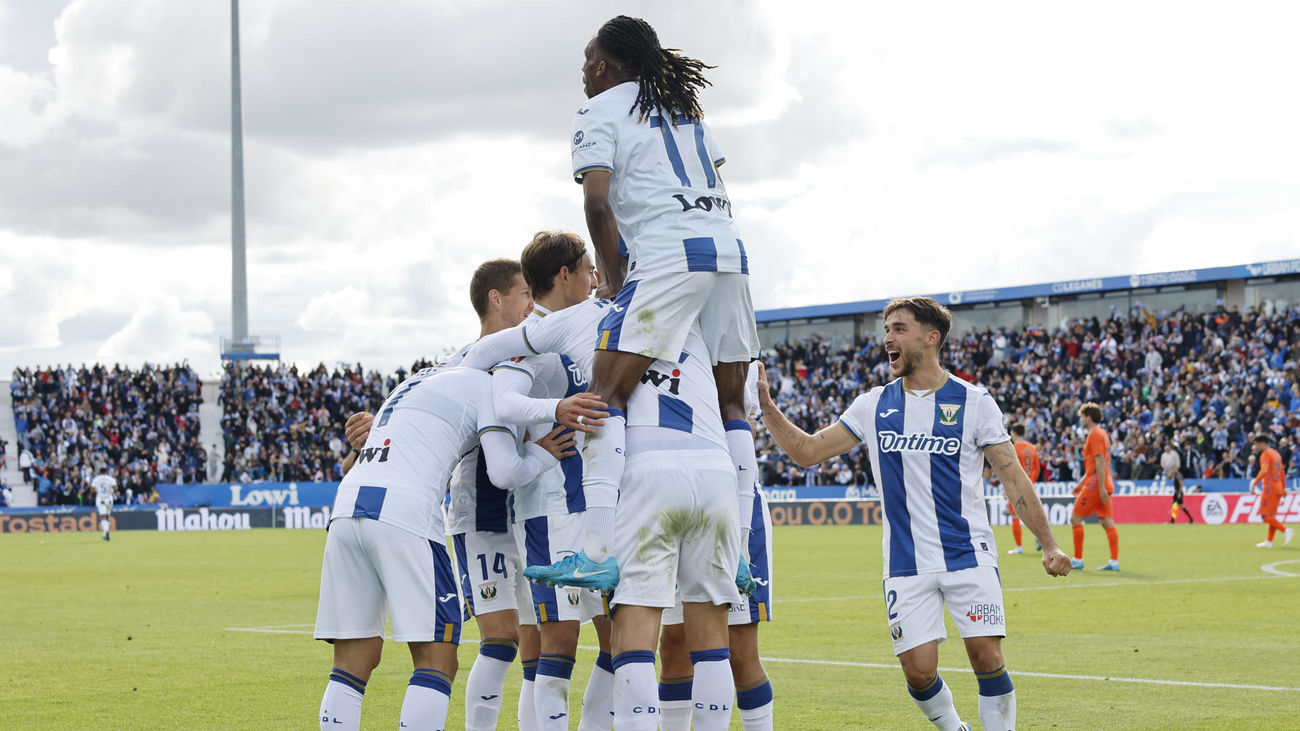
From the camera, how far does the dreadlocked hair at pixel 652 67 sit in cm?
497

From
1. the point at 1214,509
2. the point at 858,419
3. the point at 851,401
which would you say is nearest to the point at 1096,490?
the point at 858,419

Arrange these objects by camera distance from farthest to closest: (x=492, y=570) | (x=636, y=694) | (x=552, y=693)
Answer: (x=492, y=570)
(x=552, y=693)
(x=636, y=694)

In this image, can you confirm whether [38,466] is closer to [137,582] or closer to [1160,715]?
[137,582]

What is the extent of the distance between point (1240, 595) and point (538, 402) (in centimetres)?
1232

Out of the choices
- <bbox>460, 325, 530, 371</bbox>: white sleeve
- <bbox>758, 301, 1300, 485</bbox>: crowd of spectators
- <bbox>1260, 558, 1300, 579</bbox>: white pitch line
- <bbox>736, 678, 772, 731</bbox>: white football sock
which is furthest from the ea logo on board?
<bbox>460, 325, 530, 371</bbox>: white sleeve

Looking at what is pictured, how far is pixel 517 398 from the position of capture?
5.31 meters

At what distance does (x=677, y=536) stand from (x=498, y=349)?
4.20ft

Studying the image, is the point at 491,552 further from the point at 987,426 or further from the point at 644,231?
the point at 987,426

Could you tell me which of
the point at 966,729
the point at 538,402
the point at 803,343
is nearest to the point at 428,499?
the point at 538,402

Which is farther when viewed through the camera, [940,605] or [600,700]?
[940,605]

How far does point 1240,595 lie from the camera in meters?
15.1

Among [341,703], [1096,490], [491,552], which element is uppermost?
[491,552]

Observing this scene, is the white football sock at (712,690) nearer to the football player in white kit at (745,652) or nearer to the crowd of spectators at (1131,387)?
the football player in white kit at (745,652)

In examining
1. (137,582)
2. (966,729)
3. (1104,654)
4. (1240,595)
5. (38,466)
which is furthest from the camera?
(38,466)
